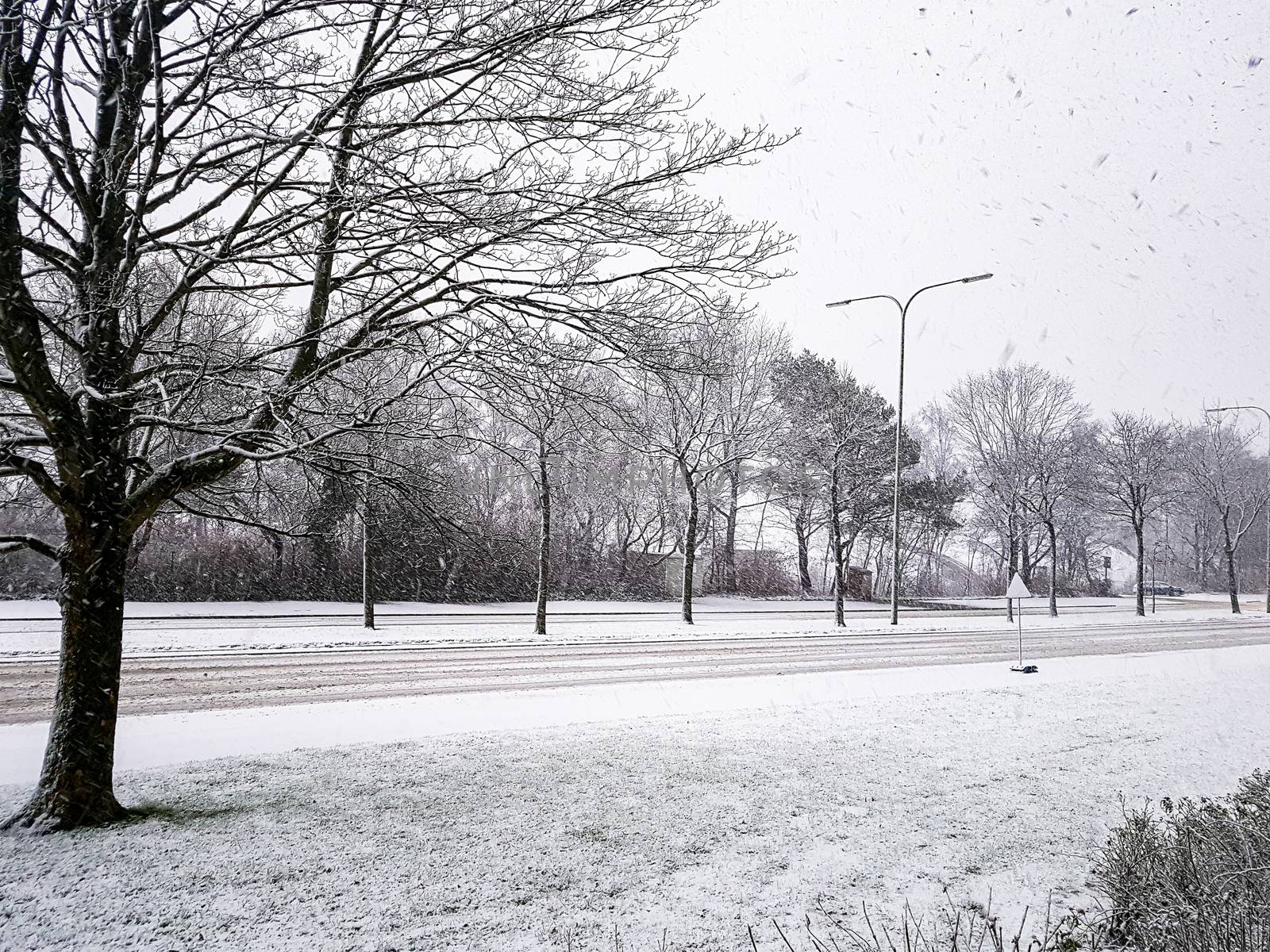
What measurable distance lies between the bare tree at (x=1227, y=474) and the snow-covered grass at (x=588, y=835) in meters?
40.6

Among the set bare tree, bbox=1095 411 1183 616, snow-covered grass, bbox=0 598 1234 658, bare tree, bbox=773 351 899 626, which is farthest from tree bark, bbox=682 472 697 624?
bare tree, bbox=1095 411 1183 616

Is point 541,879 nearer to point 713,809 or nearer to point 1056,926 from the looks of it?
point 713,809

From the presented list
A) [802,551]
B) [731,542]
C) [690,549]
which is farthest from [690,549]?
[802,551]

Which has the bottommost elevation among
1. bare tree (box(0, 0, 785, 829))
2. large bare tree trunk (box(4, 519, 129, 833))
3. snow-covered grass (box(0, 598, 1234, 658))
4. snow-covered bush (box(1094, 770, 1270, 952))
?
snow-covered grass (box(0, 598, 1234, 658))

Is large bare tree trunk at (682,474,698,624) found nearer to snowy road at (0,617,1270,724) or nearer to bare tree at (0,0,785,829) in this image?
snowy road at (0,617,1270,724)

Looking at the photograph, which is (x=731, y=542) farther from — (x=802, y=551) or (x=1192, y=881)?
(x=1192, y=881)

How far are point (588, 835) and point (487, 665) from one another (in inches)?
403

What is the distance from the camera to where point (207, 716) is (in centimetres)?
1034

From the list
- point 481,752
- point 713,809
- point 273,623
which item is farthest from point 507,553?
point 713,809

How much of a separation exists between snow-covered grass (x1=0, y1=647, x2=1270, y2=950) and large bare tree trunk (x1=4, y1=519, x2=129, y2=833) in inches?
13.2

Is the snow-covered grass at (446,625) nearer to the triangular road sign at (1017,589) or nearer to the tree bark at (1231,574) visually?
the tree bark at (1231,574)

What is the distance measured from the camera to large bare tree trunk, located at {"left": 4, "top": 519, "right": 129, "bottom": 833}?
5.96 metres

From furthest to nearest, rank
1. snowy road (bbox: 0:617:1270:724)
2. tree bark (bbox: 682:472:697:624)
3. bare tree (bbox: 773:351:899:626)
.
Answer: bare tree (bbox: 773:351:899:626), tree bark (bbox: 682:472:697:624), snowy road (bbox: 0:617:1270:724)

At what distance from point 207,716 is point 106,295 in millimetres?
6424
